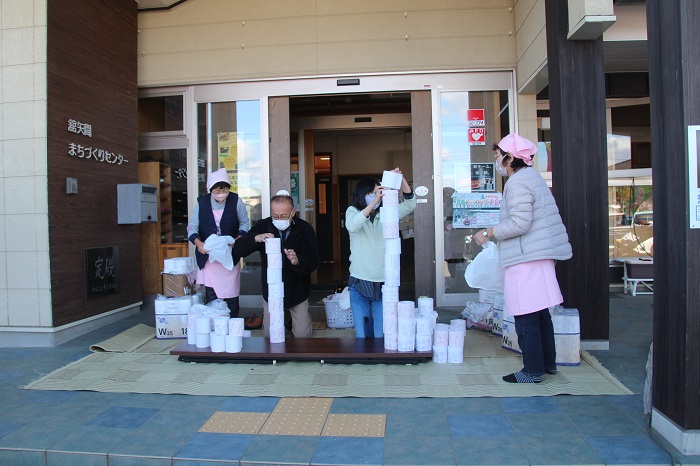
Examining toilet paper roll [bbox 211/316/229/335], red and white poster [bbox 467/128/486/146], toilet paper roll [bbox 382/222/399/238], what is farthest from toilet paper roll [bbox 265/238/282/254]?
red and white poster [bbox 467/128/486/146]

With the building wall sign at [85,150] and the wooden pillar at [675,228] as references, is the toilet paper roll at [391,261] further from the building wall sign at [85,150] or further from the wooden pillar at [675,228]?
the building wall sign at [85,150]

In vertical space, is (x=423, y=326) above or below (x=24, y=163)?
below

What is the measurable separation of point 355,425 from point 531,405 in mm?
1176

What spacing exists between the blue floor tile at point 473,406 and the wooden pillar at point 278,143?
4.05 metres

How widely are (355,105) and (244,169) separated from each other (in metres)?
3.20

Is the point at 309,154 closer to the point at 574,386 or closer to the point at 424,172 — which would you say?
the point at 424,172

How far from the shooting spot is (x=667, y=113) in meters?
2.71

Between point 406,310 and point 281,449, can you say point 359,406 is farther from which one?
point 406,310

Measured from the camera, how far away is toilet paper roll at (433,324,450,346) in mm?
4090

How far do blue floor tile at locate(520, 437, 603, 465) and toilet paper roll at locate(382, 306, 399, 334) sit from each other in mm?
1435

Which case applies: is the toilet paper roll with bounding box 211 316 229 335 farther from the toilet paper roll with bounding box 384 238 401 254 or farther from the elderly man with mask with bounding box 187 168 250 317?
the toilet paper roll with bounding box 384 238 401 254

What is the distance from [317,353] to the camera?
4.07 metres

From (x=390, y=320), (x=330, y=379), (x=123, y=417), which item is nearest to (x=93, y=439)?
(x=123, y=417)

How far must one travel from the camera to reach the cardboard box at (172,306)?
518 centimetres
